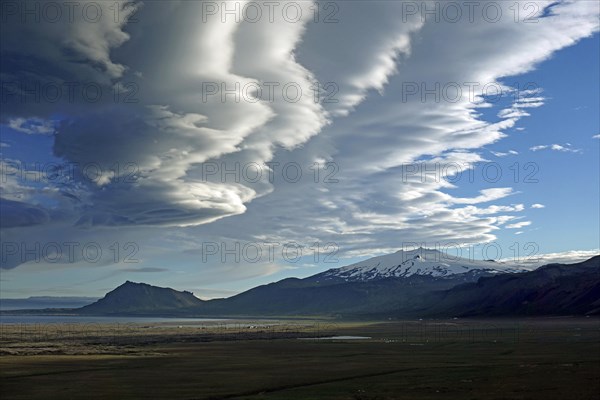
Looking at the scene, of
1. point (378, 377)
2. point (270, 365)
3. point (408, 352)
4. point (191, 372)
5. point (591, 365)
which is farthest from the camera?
point (408, 352)

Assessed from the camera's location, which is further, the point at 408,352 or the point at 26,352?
the point at 26,352

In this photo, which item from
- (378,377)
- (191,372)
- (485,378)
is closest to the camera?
(485,378)

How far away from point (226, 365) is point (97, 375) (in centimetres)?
1731

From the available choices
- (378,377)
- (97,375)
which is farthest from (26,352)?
(378,377)

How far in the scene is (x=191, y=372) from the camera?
67.3 metres

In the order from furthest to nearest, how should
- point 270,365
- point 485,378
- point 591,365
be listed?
point 270,365 → point 591,365 → point 485,378

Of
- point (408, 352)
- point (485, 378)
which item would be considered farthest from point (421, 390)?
point (408, 352)

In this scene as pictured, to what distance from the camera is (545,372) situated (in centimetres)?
5822

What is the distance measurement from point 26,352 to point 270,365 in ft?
161

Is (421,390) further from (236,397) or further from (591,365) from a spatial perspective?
(591,365)

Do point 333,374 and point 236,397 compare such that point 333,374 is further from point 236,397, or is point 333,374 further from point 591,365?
point 591,365

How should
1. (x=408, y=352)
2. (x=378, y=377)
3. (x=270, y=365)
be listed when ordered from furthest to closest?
(x=408, y=352) < (x=270, y=365) < (x=378, y=377)

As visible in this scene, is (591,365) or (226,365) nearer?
(591,365)

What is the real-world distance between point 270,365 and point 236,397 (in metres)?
27.4
